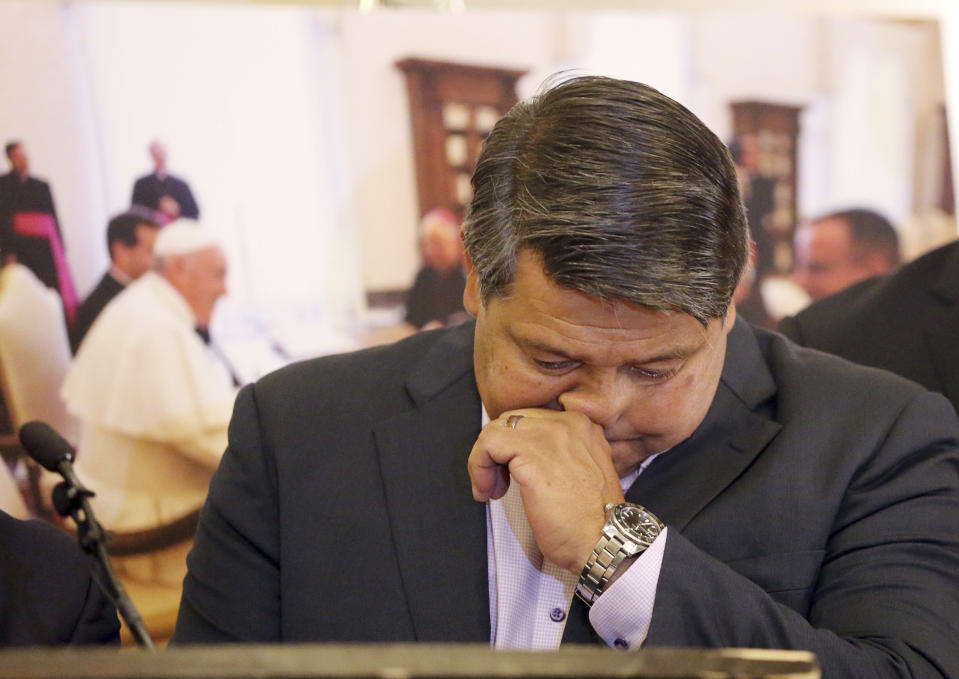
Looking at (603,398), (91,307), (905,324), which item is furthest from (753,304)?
(91,307)

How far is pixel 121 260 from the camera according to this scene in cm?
263

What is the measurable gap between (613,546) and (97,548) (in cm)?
66

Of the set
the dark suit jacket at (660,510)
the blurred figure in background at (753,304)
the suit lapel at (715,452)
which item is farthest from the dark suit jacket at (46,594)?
the blurred figure in background at (753,304)

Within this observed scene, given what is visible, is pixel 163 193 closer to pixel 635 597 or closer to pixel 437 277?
pixel 437 277

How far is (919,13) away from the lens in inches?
138

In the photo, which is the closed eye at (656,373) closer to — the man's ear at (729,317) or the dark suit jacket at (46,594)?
the man's ear at (729,317)

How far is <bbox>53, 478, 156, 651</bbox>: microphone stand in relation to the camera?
3.56 feet

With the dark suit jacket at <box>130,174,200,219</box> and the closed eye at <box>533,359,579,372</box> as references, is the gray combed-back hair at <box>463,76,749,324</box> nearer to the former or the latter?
the closed eye at <box>533,359,579,372</box>

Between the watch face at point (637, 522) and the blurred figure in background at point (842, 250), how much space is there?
2090 mm

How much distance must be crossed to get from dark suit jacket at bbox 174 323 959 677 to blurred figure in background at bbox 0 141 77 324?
1.01 metres

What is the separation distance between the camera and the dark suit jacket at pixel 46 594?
4.60 feet

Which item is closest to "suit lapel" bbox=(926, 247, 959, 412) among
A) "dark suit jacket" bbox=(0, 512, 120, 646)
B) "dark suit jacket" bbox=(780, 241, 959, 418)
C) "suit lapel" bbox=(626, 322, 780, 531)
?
"dark suit jacket" bbox=(780, 241, 959, 418)

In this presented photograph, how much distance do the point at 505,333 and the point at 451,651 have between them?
95cm

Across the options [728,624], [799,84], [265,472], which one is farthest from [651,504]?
[799,84]
